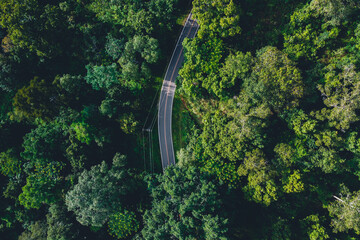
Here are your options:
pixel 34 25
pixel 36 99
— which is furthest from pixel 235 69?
pixel 34 25

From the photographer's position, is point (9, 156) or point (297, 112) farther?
point (9, 156)

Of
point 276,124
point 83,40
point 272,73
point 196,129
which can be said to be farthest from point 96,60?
point 276,124

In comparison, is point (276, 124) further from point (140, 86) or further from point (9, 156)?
point (9, 156)

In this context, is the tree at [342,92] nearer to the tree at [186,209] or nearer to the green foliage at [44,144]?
the tree at [186,209]

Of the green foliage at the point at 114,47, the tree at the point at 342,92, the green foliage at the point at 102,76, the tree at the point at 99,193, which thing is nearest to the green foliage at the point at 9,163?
the tree at the point at 99,193

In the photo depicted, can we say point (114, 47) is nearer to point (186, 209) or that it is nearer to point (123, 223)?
point (186, 209)

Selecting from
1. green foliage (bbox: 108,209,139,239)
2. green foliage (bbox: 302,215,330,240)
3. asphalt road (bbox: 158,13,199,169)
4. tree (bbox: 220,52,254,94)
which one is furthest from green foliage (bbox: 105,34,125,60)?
green foliage (bbox: 302,215,330,240)
